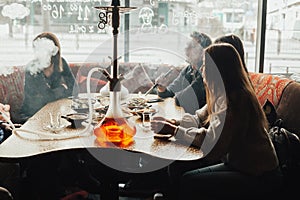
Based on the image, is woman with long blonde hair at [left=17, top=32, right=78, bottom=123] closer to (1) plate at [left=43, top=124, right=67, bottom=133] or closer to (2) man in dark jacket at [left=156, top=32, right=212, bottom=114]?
(2) man in dark jacket at [left=156, top=32, right=212, bottom=114]

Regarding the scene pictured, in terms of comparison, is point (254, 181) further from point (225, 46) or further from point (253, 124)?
point (225, 46)

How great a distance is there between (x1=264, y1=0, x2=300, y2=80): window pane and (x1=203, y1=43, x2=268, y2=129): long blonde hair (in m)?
2.24

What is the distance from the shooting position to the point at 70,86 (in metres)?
3.55

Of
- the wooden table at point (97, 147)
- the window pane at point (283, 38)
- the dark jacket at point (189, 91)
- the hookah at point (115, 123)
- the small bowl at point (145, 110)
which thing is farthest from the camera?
the window pane at point (283, 38)

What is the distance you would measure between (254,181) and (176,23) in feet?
8.92

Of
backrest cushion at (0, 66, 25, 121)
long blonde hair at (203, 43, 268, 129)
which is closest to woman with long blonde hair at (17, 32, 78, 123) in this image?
backrest cushion at (0, 66, 25, 121)

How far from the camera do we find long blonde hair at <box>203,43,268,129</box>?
1.90m

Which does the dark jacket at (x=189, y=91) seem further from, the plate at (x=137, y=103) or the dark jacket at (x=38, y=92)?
the dark jacket at (x=38, y=92)

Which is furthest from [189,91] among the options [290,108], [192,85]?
[290,108]

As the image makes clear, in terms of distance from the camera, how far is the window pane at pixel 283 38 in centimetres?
404

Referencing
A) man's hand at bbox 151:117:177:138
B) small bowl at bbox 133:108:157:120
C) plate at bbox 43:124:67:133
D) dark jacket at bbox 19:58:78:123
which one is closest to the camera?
man's hand at bbox 151:117:177:138

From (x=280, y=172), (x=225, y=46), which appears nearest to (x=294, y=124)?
(x=280, y=172)

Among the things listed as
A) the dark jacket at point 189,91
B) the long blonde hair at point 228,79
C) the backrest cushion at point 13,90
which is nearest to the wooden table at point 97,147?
the long blonde hair at point 228,79

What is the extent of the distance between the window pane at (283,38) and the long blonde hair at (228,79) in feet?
7.34
